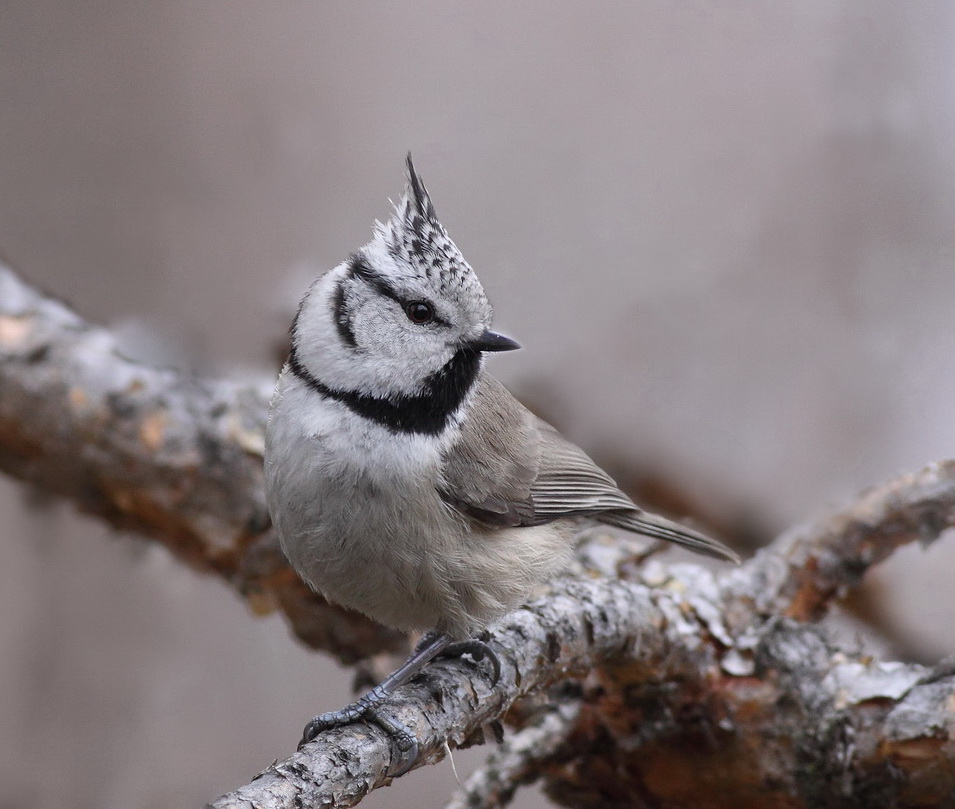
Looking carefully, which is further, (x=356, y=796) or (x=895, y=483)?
(x=895, y=483)

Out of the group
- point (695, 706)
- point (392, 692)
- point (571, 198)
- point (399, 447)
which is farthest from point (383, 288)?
point (571, 198)

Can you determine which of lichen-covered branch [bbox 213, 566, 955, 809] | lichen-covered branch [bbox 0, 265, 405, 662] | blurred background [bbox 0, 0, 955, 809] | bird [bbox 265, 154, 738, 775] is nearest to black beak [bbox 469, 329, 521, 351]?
bird [bbox 265, 154, 738, 775]

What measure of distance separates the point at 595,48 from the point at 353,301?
2279mm

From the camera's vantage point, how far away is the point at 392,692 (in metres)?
2.07

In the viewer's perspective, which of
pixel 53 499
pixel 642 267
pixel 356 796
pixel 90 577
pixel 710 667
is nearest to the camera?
pixel 356 796

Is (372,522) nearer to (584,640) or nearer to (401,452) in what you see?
(401,452)

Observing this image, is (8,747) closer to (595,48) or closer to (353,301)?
(353,301)

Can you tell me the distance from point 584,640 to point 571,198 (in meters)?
2.22

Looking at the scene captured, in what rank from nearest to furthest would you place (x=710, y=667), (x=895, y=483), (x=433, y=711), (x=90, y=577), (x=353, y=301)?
(x=433, y=711) < (x=353, y=301) < (x=710, y=667) < (x=895, y=483) < (x=90, y=577)

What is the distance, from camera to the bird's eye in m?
2.20

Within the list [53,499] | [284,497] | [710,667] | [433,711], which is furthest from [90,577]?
[710,667]

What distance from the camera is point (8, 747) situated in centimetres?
330

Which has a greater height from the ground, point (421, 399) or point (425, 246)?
point (425, 246)

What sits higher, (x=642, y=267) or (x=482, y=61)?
(x=482, y=61)
